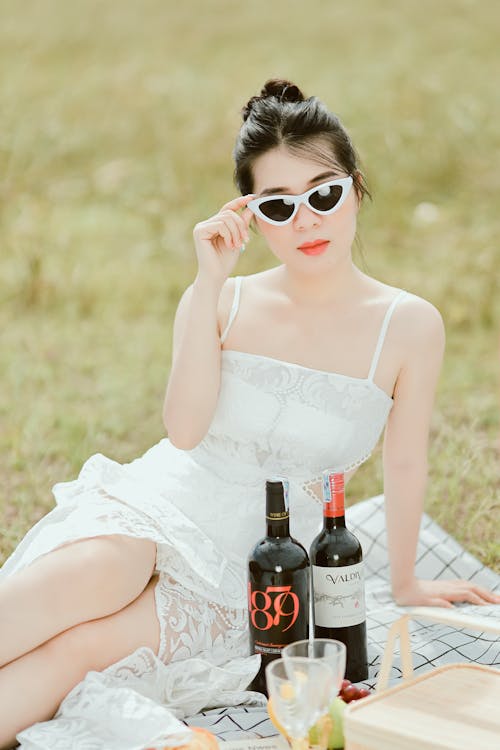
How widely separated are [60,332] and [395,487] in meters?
3.66

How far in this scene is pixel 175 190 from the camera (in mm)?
8688

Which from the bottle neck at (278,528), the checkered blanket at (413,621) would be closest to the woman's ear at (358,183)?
the bottle neck at (278,528)

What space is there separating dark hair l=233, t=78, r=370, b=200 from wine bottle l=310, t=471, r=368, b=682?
0.96 m

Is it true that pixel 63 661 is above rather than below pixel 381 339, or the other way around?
below

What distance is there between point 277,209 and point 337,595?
1105mm

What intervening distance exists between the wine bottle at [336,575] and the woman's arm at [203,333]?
1.61 feet

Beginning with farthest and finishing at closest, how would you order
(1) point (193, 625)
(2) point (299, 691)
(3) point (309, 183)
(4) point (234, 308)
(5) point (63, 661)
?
1. (4) point (234, 308)
2. (3) point (309, 183)
3. (1) point (193, 625)
4. (5) point (63, 661)
5. (2) point (299, 691)

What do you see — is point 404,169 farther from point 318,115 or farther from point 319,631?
point 319,631

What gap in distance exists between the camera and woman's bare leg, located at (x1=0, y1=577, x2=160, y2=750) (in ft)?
8.62

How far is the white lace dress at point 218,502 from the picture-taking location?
9.38 ft

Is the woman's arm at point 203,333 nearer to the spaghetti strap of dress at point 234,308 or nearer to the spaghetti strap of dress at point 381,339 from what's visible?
the spaghetti strap of dress at point 234,308

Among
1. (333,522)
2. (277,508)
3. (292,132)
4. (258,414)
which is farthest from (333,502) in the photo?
(292,132)

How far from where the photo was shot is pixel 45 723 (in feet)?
8.66

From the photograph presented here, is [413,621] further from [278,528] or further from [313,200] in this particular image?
[313,200]
